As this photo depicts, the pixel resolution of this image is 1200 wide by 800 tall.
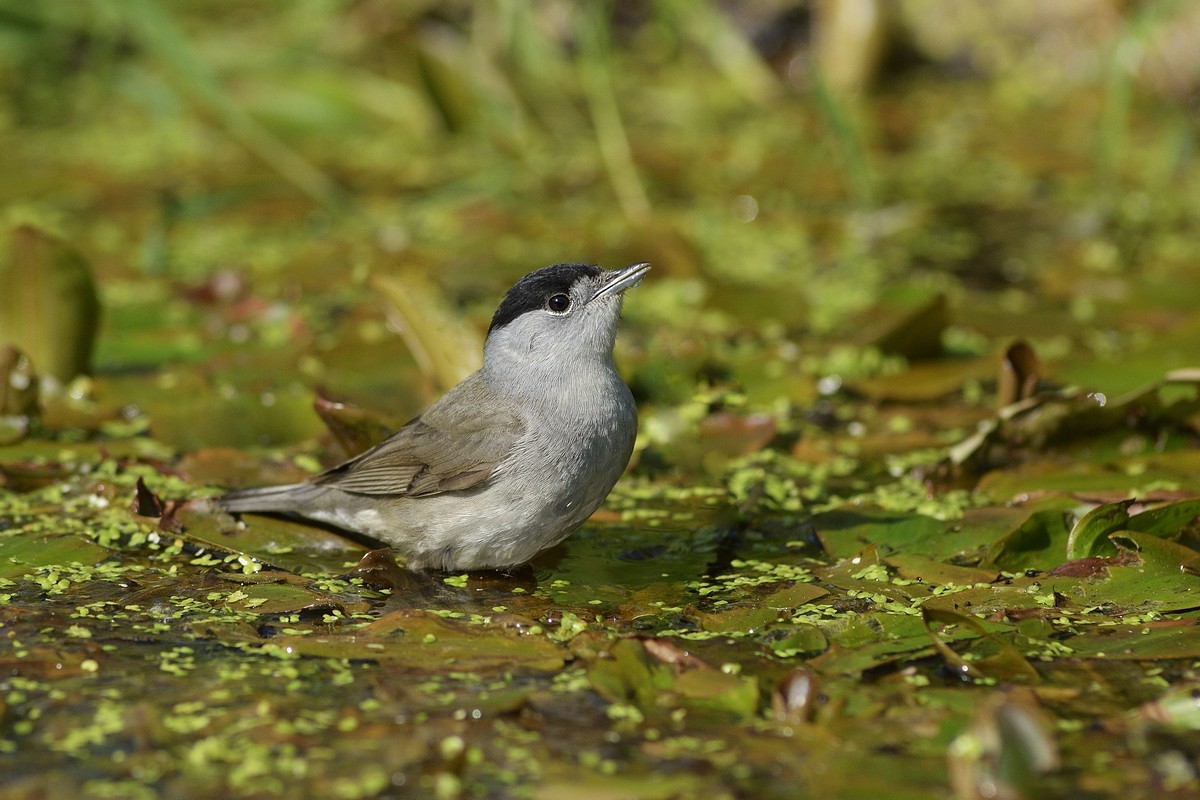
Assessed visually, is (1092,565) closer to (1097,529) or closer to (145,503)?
(1097,529)

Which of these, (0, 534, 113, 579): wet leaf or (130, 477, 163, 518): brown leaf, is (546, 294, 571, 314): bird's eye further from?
(0, 534, 113, 579): wet leaf

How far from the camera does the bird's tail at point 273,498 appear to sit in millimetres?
5074

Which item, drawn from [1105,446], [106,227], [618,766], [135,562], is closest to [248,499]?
[135,562]

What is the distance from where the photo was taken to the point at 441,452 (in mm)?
4965

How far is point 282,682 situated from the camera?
397cm

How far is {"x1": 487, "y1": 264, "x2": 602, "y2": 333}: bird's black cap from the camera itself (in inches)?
195

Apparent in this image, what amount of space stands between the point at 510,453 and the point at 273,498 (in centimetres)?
92

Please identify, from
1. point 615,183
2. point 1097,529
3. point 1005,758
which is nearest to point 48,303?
point 615,183

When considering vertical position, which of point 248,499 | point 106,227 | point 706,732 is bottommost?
point 706,732

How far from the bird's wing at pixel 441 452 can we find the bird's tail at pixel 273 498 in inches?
2.2

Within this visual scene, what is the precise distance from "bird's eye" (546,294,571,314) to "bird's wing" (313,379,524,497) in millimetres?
376

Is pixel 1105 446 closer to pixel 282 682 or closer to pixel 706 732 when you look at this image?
pixel 706 732

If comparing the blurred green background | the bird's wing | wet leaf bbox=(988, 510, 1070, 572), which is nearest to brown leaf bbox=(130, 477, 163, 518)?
the bird's wing

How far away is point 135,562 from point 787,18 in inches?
287
